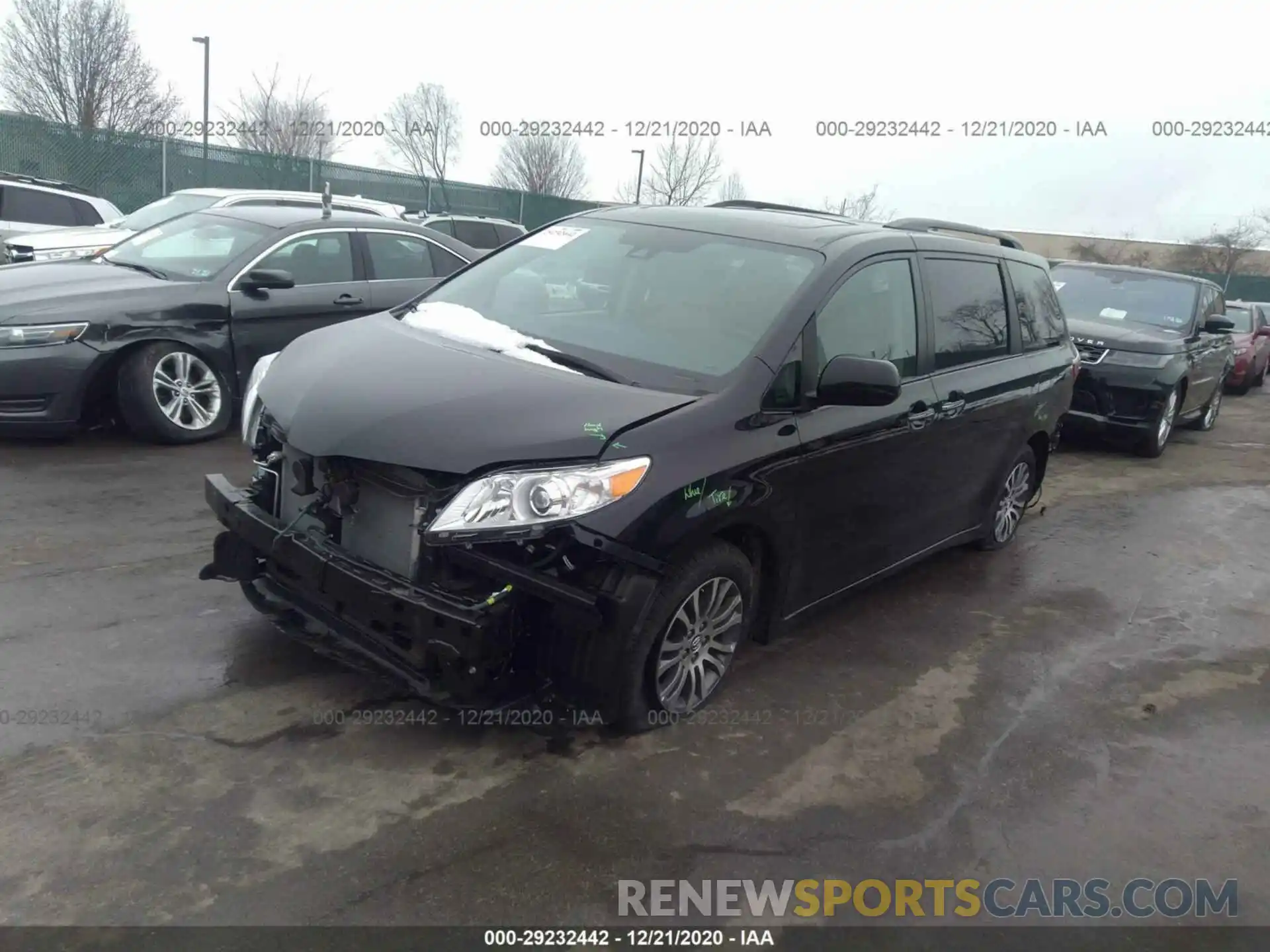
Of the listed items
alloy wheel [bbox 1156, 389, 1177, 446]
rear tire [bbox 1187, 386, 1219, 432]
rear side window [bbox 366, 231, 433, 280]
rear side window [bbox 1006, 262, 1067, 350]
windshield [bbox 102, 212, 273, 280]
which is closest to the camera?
rear side window [bbox 1006, 262, 1067, 350]

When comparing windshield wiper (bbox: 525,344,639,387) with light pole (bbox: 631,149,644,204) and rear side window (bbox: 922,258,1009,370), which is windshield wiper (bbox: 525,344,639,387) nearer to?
rear side window (bbox: 922,258,1009,370)

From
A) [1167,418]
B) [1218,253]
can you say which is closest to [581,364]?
[1167,418]

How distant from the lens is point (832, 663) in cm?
436

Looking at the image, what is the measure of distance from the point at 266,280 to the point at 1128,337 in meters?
7.84

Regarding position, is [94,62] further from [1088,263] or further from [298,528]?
[298,528]

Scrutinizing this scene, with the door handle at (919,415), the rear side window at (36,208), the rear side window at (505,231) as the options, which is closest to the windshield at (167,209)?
the rear side window at (36,208)

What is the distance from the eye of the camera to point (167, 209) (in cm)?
1302

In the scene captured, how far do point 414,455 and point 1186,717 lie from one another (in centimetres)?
352

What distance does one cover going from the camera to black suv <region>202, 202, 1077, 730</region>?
303 centimetres

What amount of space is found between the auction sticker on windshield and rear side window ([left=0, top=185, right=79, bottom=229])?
1088 cm

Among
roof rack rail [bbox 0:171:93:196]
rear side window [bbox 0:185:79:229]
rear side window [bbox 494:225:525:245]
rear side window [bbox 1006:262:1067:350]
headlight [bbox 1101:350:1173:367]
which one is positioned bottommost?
headlight [bbox 1101:350:1173:367]

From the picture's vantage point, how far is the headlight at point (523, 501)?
117 inches
